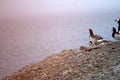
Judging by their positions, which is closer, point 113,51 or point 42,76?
point 42,76

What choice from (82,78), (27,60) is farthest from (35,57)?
(82,78)

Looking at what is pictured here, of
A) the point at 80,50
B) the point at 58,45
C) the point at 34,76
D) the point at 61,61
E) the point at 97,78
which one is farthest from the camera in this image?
the point at 58,45

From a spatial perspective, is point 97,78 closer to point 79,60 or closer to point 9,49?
point 79,60

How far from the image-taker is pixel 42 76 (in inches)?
173

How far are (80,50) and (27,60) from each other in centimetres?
460

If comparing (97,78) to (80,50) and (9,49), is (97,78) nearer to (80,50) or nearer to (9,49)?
(80,50)

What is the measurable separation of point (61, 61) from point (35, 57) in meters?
5.43

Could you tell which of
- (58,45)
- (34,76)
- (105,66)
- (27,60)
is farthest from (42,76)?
(58,45)

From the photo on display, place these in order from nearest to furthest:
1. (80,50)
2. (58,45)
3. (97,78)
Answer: (97,78) → (80,50) → (58,45)

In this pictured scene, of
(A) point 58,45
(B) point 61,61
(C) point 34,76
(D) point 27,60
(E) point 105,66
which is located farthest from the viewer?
(A) point 58,45

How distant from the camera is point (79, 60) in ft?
15.4

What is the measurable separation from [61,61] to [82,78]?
95 cm

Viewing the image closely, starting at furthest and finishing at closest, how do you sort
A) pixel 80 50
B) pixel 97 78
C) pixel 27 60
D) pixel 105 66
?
pixel 27 60
pixel 80 50
pixel 105 66
pixel 97 78

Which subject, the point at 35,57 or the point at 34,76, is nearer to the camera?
the point at 34,76
